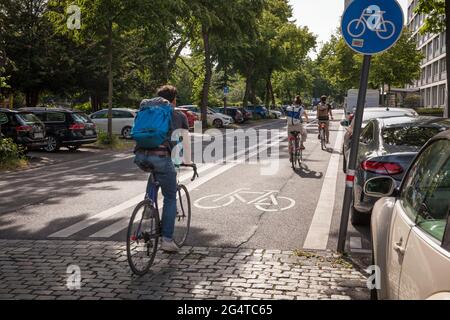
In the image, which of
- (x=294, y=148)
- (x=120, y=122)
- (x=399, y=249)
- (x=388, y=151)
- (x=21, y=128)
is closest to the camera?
(x=399, y=249)

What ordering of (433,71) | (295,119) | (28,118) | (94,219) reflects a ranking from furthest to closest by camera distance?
(433,71)
(28,118)
(295,119)
(94,219)

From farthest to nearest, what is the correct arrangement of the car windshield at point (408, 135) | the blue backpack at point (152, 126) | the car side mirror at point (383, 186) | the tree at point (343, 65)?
the tree at point (343, 65), the car windshield at point (408, 135), the blue backpack at point (152, 126), the car side mirror at point (383, 186)

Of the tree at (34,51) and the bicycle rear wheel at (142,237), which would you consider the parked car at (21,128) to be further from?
the tree at (34,51)

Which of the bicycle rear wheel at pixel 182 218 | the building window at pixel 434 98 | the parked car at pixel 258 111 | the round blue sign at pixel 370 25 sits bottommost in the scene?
the bicycle rear wheel at pixel 182 218

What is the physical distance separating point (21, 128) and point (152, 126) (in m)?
12.7

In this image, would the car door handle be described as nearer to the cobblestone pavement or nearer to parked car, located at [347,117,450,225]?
the cobblestone pavement

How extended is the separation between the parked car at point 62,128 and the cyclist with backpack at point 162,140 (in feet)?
45.7

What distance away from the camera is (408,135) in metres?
7.42

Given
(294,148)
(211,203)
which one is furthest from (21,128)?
(211,203)

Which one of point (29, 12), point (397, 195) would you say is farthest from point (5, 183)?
point (29, 12)

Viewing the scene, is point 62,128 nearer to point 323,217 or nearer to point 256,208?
point 256,208

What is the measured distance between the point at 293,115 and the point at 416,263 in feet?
39.7

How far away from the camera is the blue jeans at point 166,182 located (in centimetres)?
536

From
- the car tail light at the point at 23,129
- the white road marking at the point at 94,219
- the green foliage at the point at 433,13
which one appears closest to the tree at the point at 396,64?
the green foliage at the point at 433,13
